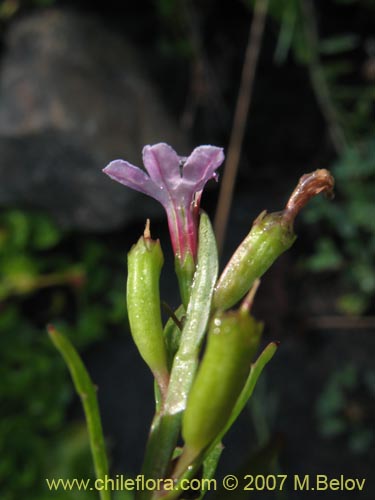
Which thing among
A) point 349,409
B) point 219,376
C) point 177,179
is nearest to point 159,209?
point 349,409

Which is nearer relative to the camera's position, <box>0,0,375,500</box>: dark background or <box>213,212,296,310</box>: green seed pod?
<box>213,212,296,310</box>: green seed pod

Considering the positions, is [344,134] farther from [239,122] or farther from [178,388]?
[178,388]

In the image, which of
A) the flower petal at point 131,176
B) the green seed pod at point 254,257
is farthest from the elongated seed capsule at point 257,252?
the flower petal at point 131,176

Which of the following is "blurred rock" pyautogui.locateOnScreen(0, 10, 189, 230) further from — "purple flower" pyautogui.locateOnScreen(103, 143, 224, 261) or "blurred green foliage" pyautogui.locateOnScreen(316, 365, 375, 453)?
"purple flower" pyautogui.locateOnScreen(103, 143, 224, 261)

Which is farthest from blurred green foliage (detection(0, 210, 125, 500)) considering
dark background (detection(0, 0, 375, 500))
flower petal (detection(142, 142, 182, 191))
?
flower petal (detection(142, 142, 182, 191))

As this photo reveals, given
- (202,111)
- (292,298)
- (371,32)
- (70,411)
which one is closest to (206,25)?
(202,111)

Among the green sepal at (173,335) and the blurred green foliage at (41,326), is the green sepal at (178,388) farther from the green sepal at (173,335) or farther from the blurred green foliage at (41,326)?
the blurred green foliage at (41,326)

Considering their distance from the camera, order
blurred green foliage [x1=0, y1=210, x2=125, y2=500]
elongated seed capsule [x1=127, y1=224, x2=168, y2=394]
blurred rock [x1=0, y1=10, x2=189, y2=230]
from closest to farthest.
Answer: elongated seed capsule [x1=127, y1=224, x2=168, y2=394] < blurred green foliage [x1=0, y1=210, x2=125, y2=500] < blurred rock [x1=0, y1=10, x2=189, y2=230]
